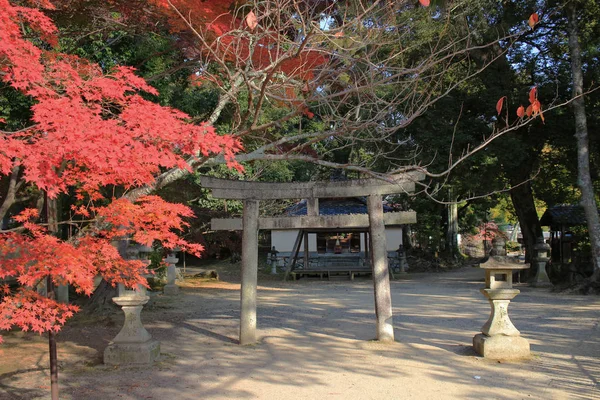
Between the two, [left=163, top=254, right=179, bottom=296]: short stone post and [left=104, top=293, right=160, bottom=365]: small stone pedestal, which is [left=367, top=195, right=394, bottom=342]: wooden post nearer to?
[left=104, top=293, right=160, bottom=365]: small stone pedestal

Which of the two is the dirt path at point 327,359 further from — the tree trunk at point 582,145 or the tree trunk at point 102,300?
the tree trunk at point 582,145

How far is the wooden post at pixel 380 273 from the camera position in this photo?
8.11m

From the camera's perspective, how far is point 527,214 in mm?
18312

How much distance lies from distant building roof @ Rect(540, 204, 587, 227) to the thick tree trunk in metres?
3.13

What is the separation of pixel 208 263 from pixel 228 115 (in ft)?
59.2

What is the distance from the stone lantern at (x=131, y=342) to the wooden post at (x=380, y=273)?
3423 mm

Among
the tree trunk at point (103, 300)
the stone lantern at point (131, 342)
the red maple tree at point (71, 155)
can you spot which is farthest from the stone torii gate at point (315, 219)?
the tree trunk at point (103, 300)

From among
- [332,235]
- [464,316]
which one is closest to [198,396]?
[464,316]

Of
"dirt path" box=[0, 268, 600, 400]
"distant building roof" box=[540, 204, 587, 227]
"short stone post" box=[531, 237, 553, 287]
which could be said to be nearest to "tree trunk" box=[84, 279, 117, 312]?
"dirt path" box=[0, 268, 600, 400]

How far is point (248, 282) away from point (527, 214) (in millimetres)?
13414

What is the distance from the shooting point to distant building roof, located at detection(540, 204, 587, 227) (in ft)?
66.9

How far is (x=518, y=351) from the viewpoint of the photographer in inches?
283

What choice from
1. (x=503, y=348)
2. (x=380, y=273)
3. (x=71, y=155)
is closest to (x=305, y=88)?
(x=71, y=155)

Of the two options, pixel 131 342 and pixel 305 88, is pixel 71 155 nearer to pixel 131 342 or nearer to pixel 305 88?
pixel 305 88
